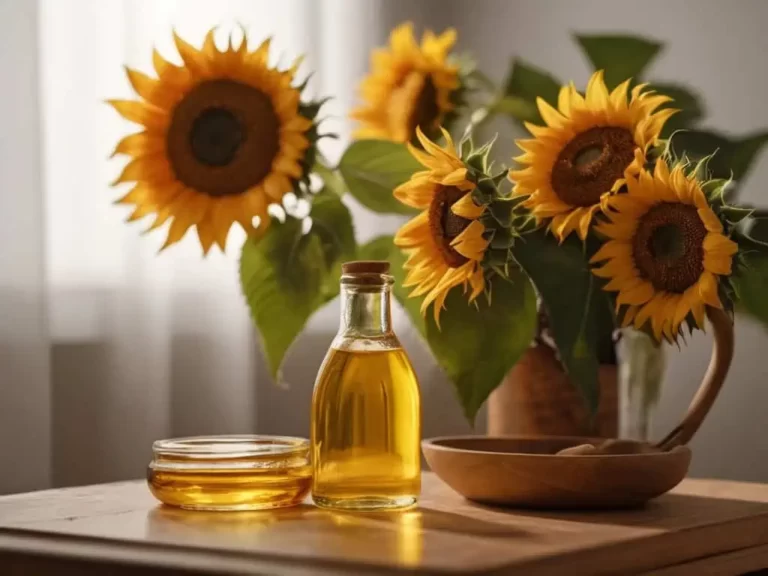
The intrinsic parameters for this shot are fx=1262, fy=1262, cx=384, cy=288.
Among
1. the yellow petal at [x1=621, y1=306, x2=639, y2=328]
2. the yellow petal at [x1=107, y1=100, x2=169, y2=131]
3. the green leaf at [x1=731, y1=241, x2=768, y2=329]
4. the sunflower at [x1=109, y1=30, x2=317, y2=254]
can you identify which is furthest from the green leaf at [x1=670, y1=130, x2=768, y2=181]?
the yellow petal at [x1=107, y1=100, x2=169, y2=131]

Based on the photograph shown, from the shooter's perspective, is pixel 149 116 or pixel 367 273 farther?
pixel 149 116

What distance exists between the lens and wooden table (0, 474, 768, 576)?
0.65 meters

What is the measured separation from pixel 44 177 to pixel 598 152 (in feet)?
2.15

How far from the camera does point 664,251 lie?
0.89 m

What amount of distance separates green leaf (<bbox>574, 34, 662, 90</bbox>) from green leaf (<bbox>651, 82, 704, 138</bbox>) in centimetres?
3

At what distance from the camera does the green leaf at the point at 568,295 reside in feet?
3.09

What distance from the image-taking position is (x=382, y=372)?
2.80ft

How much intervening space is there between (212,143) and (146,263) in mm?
476

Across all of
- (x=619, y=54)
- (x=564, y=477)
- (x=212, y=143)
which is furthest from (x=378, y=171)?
(x=564, y=477)

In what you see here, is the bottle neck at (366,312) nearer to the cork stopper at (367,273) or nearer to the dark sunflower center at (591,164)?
the cork stopper at (367,273)

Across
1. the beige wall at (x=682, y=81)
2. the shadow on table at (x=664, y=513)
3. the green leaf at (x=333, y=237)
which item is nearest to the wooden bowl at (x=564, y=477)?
the shadow on table at (x=664, y=513)

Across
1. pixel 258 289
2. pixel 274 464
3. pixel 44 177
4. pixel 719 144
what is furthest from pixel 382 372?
pixel 44 177

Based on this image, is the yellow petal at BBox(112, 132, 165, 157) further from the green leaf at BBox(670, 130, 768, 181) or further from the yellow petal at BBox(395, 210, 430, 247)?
the green leaf at BBox(670, 130, 768, 181)

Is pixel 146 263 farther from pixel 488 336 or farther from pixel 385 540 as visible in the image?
pixel 385 540
